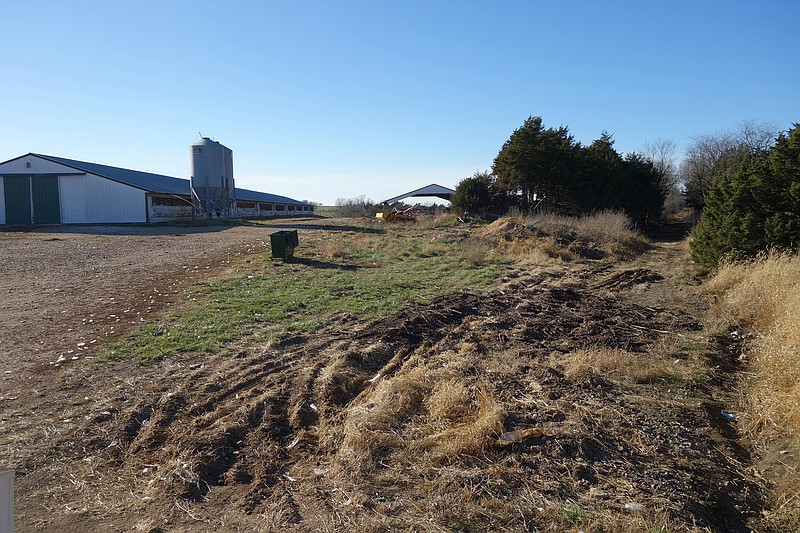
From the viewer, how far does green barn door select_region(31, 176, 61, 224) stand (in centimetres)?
3516

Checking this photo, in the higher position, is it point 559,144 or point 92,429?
point 559,144

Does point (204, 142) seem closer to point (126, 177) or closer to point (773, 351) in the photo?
point (126, 177)

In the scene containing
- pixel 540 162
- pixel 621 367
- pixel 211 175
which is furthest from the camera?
pixel 211 175

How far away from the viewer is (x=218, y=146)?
37031mm

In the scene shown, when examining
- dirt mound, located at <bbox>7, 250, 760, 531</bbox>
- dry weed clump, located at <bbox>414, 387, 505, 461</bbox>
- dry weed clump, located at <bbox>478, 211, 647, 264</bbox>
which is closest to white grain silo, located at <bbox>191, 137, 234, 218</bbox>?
dry weed clump, located at <bbox>478, 211, 647, 264</bbox>

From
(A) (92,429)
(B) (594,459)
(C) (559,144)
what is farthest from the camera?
(C) (559,144)

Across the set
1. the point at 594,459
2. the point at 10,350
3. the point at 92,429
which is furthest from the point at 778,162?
the point at 10,350

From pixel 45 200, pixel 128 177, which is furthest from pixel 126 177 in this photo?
pixel 45 200

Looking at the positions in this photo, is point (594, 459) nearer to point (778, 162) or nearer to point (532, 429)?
point (532, 429)

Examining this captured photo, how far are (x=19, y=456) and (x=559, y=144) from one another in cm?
3131

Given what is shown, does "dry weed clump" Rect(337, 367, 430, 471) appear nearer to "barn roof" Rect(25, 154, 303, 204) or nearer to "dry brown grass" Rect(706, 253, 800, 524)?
"dry brown grass" Rect(706, 253, 800, 524)

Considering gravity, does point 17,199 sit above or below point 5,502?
above

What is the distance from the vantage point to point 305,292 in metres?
11.4

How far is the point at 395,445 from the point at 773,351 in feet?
15.1
